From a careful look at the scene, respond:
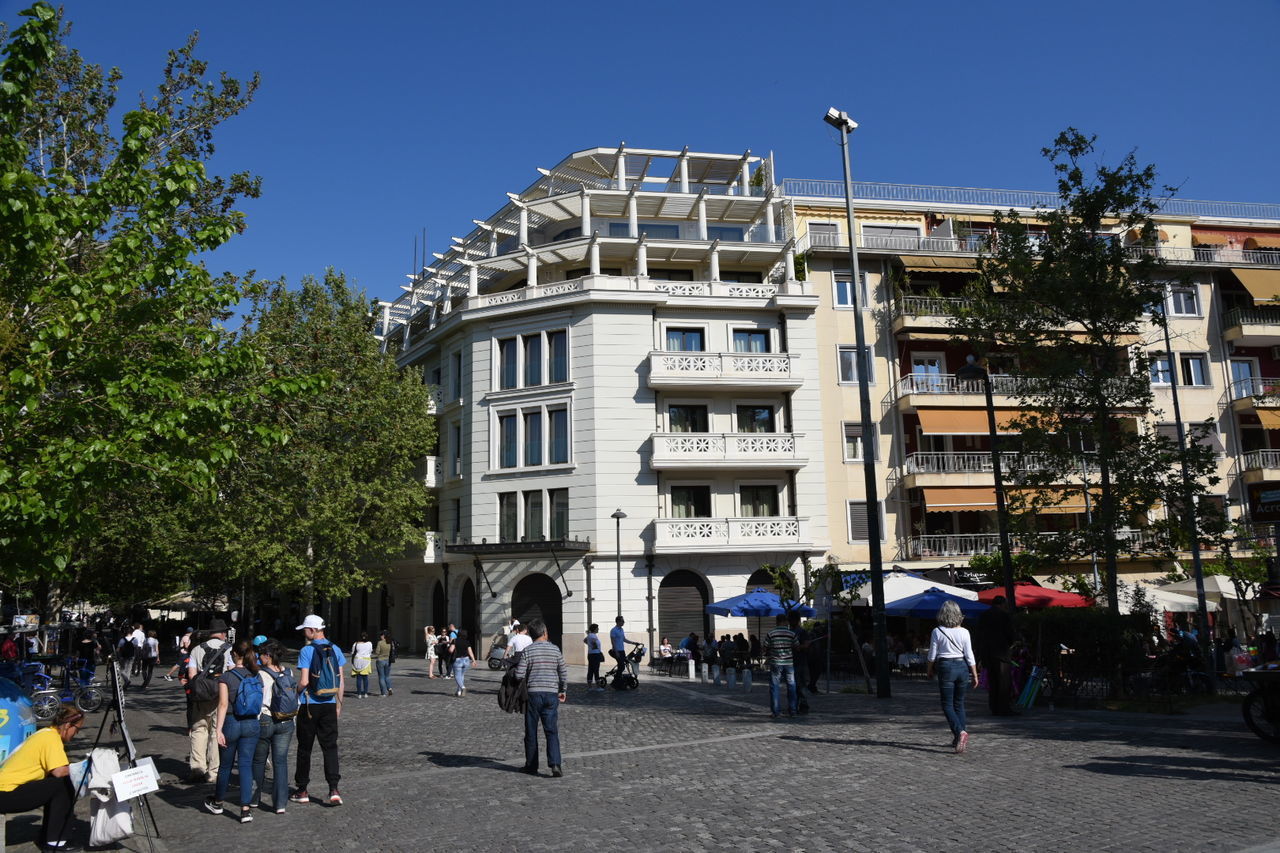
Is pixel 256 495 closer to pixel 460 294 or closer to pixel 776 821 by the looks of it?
pixel 460 294

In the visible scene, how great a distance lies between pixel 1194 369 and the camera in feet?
130

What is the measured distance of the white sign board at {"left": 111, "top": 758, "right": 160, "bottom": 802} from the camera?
7.67 metres

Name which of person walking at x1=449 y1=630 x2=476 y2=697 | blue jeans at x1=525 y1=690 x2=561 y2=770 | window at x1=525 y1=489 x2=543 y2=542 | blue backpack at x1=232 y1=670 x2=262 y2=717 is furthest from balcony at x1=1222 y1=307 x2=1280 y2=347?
blue backpack at x1=232 y1=670 x2=262 y2=717

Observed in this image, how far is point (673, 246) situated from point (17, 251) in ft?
85.9

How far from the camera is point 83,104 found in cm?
1631

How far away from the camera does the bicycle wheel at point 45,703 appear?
18.2m

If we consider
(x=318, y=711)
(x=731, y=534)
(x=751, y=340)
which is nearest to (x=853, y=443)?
(x=751, y=340)

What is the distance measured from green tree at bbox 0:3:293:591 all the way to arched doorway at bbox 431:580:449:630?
25324 millimetres

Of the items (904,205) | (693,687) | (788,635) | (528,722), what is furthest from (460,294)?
(528,722)

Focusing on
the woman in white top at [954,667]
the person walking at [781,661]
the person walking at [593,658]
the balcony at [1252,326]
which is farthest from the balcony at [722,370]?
the woman in white top at [954,667]

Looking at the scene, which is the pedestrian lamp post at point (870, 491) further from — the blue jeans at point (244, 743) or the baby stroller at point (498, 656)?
the baby stroller at point (498, 656)

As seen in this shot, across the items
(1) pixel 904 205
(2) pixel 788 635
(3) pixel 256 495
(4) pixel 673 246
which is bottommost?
(2) pixel 788 635

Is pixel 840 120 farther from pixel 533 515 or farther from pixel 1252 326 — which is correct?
pixel 1252 326

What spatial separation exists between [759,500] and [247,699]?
86.5ft
